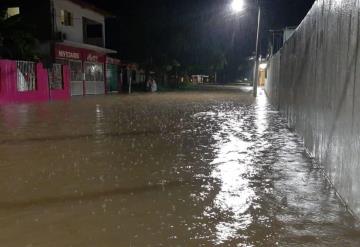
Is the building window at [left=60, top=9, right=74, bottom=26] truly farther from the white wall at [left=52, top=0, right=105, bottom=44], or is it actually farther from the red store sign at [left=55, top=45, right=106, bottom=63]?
the red store sign at [left=55, top=45, right=106, bottom=63]

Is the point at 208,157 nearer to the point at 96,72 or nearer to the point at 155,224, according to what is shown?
the point at 155,224

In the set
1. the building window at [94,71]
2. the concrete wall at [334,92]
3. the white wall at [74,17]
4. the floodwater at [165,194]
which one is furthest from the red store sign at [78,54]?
the concrete wall at [334,92]

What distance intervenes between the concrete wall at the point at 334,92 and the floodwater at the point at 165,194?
31 centimetres

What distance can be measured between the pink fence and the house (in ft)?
4.84

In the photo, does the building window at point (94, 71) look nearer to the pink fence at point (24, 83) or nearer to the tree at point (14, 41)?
the pink fence at point (24, 83)

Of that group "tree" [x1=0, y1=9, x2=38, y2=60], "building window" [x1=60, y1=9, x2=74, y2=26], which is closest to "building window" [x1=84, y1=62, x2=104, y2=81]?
"building window" [x1=60, y1=9, x2=74, y2=26]

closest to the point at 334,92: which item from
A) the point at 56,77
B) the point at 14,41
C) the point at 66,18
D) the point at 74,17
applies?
the point at 14,41

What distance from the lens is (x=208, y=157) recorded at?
732cm

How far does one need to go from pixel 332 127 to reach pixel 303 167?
4.04 feet

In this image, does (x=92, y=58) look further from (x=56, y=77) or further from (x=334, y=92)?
(x=334, y=92)

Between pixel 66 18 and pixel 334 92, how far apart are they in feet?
87.9

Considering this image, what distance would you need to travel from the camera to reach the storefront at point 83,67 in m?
28.9

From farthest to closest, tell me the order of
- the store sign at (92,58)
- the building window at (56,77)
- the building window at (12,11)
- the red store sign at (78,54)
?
the store sign at (92,58) → the building window at (12,11) → the red store sign at (78,54) → the building window at (56,77)

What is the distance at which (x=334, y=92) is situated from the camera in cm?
541
